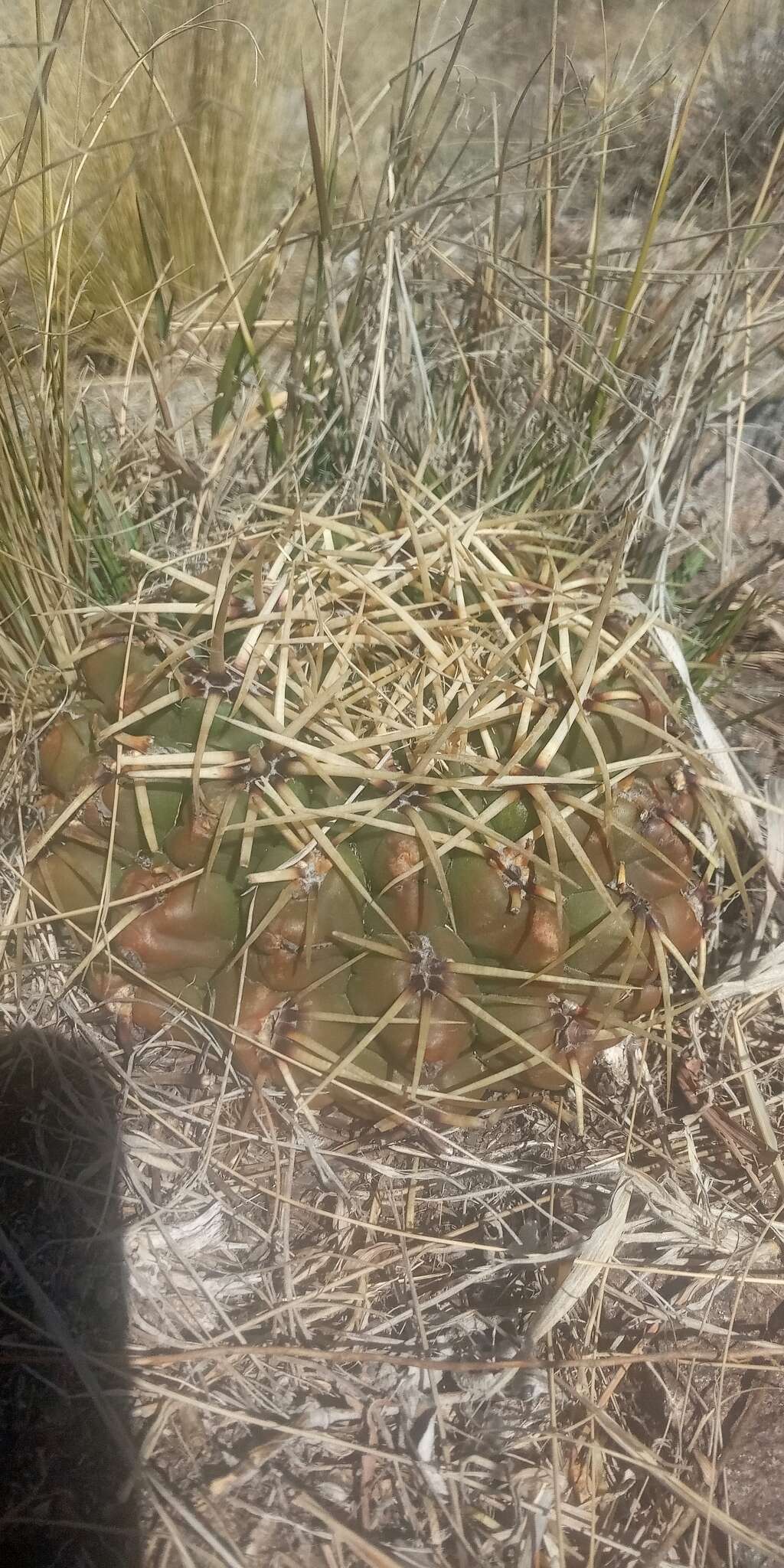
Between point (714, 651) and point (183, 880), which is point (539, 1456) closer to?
point (183, 880)

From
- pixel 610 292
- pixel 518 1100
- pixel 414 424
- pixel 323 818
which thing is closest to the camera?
pixel 323 818

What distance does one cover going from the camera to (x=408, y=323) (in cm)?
124

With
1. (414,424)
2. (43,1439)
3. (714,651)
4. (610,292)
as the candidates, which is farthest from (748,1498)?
(610,292)

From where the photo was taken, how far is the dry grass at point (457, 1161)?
3.47 feet

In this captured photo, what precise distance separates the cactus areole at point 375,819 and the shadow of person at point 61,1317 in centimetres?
17

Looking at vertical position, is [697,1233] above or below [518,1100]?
below

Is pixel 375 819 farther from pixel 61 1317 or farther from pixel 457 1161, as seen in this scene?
pixel 61 1317

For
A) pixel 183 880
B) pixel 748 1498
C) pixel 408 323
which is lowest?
pixel 748 1498

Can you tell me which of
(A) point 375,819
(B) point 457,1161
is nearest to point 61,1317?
(B) point 457,1161

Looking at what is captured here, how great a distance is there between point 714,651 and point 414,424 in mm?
549

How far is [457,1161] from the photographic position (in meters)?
1.15

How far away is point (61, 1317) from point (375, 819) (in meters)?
0.71

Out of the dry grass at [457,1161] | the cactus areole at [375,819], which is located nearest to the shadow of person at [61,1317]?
the dry grass at [457,1161]

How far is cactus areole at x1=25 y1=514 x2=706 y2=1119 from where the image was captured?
40.4 inches
